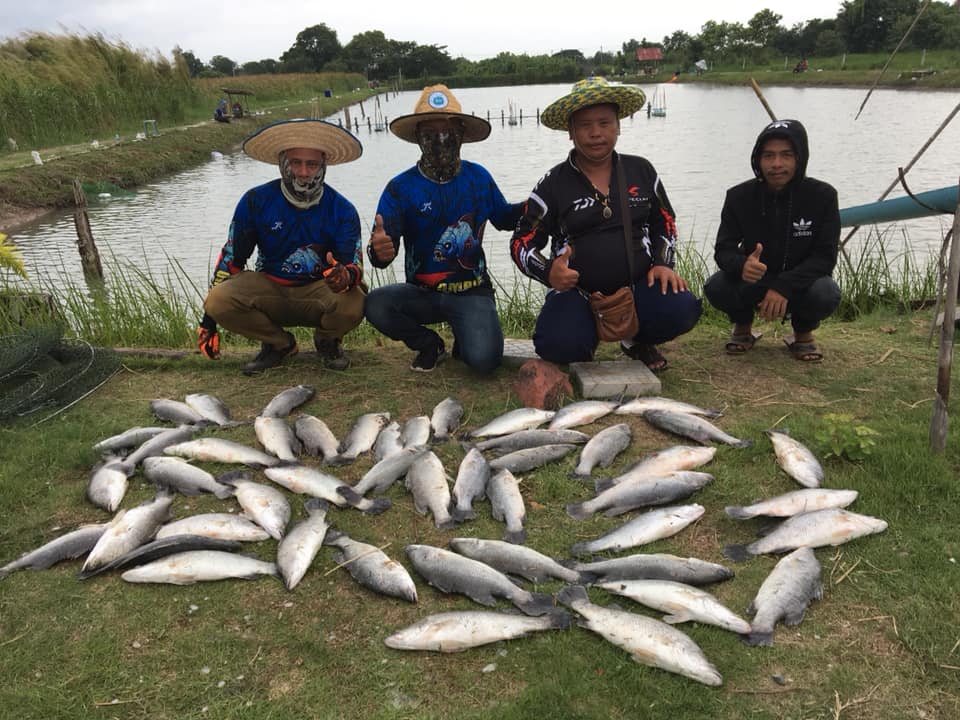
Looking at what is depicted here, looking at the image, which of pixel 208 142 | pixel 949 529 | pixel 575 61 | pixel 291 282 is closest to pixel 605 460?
pixel 949 529

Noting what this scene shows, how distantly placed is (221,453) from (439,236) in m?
1.97

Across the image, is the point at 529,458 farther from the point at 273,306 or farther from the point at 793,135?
the point at 793,135

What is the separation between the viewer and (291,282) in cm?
480

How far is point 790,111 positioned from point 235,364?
121ft

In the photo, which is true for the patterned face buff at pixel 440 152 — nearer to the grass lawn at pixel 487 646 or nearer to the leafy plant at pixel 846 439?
the grass lawn at pixel 487 646

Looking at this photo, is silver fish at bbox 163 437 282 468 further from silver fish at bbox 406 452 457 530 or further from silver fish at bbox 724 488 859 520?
silver fish at bbox 724 488 859 520

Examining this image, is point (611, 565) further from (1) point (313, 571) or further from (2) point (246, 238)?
(2) point (246, 238)

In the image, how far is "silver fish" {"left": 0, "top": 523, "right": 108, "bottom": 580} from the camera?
9.29 feet

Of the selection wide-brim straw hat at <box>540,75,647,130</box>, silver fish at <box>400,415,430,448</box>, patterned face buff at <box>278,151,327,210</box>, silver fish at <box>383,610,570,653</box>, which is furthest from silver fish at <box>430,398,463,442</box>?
wide-brim straw hat at <box>540,75,647,130</box>

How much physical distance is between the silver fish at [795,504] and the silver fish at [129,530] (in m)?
2.65

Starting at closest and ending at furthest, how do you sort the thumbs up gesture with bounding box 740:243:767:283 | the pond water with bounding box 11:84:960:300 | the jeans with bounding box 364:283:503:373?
the thumbs up gesture with bounding box 740:243:767:283 → the jeans with bounding box 364:283:503:373 → the pond water with bounding box 11:84:960:300

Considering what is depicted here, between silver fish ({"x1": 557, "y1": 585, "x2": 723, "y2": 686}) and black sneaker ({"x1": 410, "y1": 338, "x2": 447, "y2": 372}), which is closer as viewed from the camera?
silver fish ({"x1": 557, "y1": 585, "x2": 723, "y2": 686})

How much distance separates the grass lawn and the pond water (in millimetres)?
5865

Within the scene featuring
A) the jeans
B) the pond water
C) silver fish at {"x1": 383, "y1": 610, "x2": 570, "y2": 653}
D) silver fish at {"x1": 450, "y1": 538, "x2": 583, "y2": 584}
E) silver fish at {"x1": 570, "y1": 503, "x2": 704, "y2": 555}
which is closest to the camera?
silver fish at {"x1": 383, "y1": 610, "x2": 570, "y2": 653}
